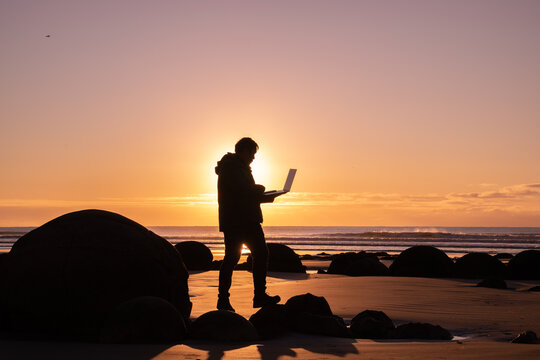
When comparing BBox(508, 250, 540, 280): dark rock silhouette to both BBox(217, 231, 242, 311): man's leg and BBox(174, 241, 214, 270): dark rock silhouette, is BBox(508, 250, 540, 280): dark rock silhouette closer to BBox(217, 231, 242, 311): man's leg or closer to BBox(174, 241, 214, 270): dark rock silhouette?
BBox(174, 241, 214, 270): dark rock silhouette

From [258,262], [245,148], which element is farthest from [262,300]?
[245,148]

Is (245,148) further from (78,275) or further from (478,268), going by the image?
(478,268)

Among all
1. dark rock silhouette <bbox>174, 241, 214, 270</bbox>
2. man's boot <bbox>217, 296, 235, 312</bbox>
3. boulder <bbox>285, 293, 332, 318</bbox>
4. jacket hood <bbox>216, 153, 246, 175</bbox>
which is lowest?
dark rock silhouette <bbox>174, 241, 214, 270</bbox>

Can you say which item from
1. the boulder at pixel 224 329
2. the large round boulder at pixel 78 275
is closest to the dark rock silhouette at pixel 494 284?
the large round boulder at pixel 78 275

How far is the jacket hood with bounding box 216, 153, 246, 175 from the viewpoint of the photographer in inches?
324

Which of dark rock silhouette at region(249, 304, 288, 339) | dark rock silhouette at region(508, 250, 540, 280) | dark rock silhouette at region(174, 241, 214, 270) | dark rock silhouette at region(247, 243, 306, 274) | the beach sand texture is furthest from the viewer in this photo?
dark rock silhouette at region(174, 241, 214, 270)

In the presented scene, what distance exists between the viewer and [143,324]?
5.86 metres

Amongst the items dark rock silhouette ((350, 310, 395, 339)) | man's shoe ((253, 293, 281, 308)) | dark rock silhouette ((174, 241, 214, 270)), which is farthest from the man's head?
dark rock silhouette ((174, 241, 214, 270))

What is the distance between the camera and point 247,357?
17.0 ft

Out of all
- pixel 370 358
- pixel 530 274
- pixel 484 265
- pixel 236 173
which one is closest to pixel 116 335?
pixel 370 358

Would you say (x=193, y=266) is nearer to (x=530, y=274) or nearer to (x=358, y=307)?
(x=530, y=274)

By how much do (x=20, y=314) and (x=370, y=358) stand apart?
3.67 metres

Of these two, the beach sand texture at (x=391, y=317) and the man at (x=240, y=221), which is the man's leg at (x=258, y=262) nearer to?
the man at (x=240, y=221)

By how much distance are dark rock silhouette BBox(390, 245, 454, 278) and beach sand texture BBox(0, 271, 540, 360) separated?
262 cm
